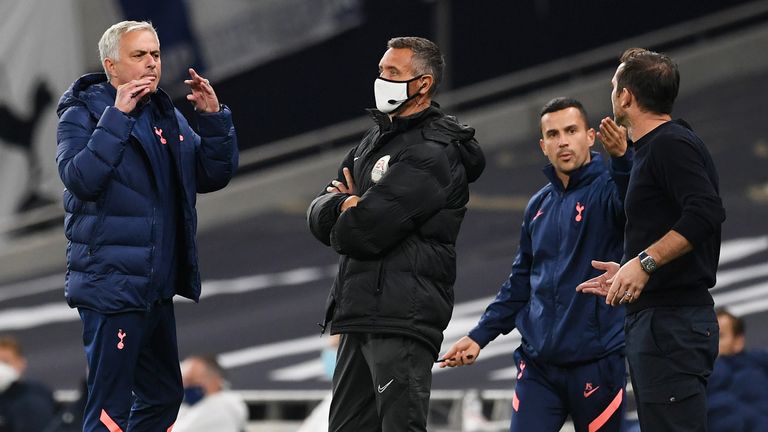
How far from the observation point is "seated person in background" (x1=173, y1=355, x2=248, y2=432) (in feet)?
30.9

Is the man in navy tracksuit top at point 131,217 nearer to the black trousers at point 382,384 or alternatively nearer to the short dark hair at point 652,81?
the black trousers at point 382,384

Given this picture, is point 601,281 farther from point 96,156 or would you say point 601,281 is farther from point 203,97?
point 96,156

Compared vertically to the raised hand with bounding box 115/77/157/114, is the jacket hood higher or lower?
lower

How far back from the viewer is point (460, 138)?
5.71 meters

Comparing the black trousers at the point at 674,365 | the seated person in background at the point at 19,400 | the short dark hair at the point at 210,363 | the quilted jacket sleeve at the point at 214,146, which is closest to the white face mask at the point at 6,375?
the seated person in background at the point at 19,400

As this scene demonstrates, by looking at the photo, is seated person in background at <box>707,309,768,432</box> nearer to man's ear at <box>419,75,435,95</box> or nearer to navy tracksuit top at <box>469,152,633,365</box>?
navy tracksuit top at <box>469,152,633,365</box>

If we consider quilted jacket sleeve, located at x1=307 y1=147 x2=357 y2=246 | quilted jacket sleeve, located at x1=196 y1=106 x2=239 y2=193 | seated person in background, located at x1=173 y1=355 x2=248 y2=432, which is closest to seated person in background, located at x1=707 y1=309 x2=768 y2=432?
quilted jacket sleeve, located at x1=307 y1=147 x2=357 y2=246

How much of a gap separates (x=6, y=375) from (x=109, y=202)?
4.94 m

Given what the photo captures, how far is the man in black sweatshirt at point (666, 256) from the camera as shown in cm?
514

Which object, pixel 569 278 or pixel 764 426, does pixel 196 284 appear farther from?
pixel 764 426

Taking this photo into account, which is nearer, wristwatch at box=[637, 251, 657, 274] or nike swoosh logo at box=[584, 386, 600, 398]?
wristwatch at box=[637, 251, 657, 274]

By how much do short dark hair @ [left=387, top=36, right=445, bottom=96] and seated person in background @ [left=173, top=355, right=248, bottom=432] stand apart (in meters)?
4.15

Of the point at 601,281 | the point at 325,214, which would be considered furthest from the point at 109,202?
the point at 601,281

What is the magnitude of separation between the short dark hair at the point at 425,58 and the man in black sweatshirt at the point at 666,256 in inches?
27.3
